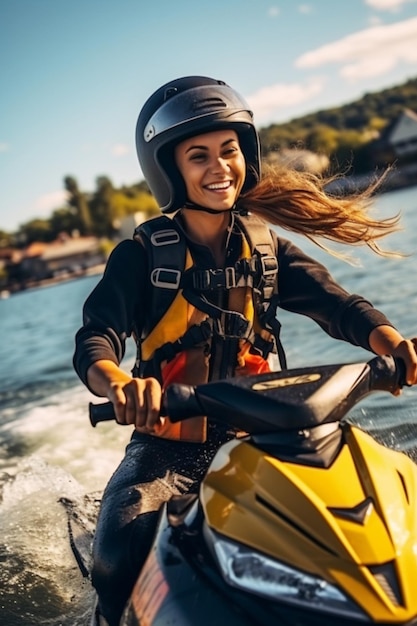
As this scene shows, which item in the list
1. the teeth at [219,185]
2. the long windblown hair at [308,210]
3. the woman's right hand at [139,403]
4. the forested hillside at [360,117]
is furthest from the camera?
the forested hillside at [360,117]

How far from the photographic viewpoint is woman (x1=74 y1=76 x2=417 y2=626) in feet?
8.42

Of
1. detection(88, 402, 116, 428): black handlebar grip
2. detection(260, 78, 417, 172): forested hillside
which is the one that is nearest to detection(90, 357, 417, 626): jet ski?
detection(88, 402, 116, 428): black handlebar grip

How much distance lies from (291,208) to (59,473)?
Result: 2477 millimetres

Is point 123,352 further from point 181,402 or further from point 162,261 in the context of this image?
point 181,402

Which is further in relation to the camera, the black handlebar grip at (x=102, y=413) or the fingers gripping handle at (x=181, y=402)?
the black handlebar grip at (x=102, y=413)

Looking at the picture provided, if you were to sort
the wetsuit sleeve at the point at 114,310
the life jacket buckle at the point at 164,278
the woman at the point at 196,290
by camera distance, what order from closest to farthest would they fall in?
the wetsuit sleeve at the point at 114,310, the woman at the point at 196,290, the life jacket buckle at the point at 164,278

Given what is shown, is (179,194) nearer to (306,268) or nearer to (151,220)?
(151,220)

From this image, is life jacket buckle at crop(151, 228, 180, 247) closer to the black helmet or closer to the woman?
the woman

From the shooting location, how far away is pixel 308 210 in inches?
127

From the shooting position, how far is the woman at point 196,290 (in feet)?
8.42

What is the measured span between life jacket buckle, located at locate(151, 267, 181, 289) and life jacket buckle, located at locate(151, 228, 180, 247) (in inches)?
4.5

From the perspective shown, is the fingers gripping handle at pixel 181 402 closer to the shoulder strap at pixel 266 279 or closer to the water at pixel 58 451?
the shoulder strap at pixel 266 279

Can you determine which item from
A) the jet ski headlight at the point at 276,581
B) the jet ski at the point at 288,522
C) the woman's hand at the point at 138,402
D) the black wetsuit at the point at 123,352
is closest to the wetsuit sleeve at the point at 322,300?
the black wetsuit at the point at 123,352

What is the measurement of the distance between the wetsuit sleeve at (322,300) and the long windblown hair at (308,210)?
0.16 m
